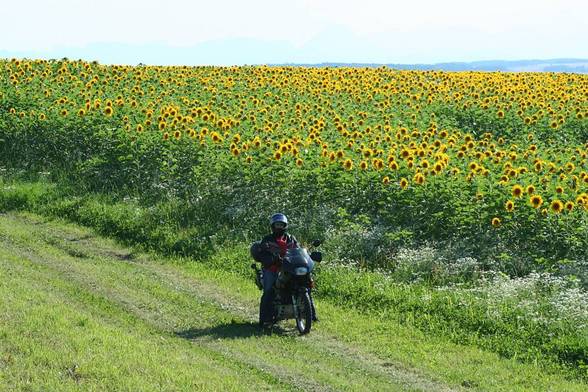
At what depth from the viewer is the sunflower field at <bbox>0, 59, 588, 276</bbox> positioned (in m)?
16.0

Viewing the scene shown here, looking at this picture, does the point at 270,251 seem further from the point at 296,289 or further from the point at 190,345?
the point at 190,345

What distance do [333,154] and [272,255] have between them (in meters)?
6.56

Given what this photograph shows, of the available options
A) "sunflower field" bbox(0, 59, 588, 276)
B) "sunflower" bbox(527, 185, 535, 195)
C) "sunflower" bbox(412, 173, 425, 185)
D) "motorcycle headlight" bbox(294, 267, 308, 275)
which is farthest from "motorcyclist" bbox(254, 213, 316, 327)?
"sunflower" bbox(527, 185, 535, 195)

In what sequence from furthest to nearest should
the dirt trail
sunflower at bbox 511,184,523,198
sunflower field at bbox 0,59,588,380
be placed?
sunflower at bbox 511,184,523,198 → sunflower field at bbox 0,59,588,380 → the dirt trail

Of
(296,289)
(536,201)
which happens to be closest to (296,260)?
(296,289)

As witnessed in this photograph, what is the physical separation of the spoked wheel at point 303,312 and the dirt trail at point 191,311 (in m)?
0.15

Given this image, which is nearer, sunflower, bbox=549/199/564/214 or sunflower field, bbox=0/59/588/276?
sunflower, bbox=549/199/564/214

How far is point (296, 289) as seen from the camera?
497 inches

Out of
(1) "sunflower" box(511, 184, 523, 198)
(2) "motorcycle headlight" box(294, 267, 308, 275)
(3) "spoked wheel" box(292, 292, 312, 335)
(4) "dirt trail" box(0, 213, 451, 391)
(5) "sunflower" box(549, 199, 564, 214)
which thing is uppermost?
(1) "sunflower" box(511, 184, 523, 198)

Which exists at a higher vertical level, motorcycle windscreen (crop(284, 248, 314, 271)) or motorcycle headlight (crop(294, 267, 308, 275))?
motorcycle windscreen (crop(284, 248, 314, 271))

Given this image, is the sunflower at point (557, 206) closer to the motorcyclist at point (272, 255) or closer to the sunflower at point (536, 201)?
the sunflower at point (536, 201)

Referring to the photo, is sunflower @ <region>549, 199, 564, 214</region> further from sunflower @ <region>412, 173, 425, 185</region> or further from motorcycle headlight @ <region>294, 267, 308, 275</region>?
motorcycle headlight @ <region>294, 267, 308, 275</region>

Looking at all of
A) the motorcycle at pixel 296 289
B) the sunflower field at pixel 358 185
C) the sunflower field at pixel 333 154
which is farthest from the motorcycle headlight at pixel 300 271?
the sunflower field at pixel 333 154

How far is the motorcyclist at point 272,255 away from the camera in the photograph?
1277 cm
